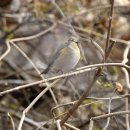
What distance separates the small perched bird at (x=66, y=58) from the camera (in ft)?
8.75

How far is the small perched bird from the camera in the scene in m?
2.67

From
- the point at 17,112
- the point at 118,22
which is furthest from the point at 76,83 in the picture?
the point at 118,22

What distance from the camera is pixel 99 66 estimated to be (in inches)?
86.9

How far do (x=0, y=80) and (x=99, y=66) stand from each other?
2.46 metres

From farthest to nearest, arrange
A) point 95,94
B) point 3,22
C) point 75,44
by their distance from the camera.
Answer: point 3,22 < point 95,94 < point 75,44

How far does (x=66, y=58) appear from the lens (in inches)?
108

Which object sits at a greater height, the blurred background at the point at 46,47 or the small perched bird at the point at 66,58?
the small perched bird at the point at 66,58

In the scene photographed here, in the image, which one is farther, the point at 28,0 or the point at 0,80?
the point at 28,0

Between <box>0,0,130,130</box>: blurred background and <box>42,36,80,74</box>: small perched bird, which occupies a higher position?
<box>42,36,80,74</box>: small perched bird

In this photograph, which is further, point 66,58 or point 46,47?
point 46,47

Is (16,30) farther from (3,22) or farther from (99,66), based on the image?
(99,66)

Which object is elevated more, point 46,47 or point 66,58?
point 66,58

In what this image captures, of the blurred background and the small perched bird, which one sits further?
the blurred background

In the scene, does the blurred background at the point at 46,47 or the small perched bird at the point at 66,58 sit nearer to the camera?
the small perched bird at the point at 66,58
